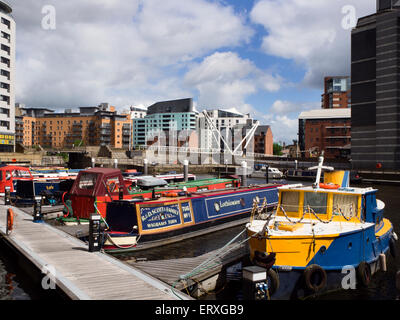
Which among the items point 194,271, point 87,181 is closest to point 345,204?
point 194,271

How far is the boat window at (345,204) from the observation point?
14.4 metres

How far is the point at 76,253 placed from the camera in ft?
48.7

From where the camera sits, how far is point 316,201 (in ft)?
48.4

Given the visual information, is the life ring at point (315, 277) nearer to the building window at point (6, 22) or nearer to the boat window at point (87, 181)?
the boat window at point (87, 181)

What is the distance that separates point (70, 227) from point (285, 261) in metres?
13.8

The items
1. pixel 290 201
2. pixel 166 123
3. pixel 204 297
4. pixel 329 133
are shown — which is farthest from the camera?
pixel 166 123

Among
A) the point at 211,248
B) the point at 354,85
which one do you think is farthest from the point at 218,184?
the point at 354,85

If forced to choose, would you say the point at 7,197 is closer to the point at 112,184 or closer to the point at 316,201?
the point at 112,184

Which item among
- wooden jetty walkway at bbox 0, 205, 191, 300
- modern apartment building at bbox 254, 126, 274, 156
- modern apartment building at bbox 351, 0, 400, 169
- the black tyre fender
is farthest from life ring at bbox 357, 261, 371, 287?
modern apartment building at bbox 254, 126, 274, 156

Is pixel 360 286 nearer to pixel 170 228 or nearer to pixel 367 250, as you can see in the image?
pixel 367 250

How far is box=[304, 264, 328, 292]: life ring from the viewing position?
11695 millimetres

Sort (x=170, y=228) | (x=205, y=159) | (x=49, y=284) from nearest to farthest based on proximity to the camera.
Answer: (x=49, y=284) < (x=170, y=228) < (x=205, y=159)

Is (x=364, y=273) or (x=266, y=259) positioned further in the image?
(x=364, y=273)

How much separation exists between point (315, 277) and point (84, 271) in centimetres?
774
